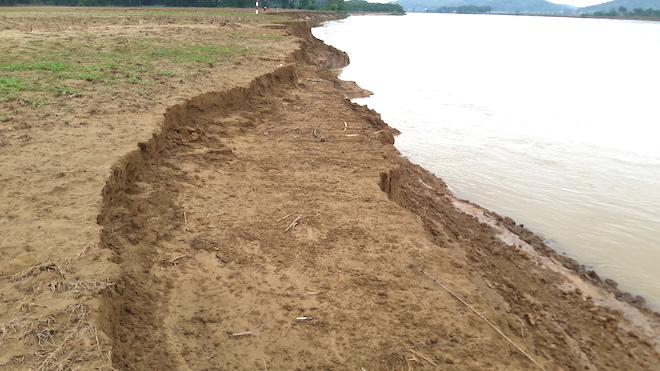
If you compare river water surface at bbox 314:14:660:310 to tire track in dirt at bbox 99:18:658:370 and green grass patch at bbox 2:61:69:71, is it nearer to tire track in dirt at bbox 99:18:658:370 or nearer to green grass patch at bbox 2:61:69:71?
tire track in dirt at bbox 99:18:658:370

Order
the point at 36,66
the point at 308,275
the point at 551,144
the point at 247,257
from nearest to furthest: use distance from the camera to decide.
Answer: the point at 308,275 → the point at 247,257 → the point at 36,66 → the point at 551,144

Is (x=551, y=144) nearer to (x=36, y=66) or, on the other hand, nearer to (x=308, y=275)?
(x=308, y=275)

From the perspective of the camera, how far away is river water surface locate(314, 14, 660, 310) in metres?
7.18

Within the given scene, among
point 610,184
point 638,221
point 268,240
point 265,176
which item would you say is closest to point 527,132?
point 610,184

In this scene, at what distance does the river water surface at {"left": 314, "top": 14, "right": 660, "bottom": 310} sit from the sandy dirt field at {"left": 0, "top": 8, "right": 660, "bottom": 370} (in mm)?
930

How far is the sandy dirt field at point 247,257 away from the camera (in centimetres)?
331

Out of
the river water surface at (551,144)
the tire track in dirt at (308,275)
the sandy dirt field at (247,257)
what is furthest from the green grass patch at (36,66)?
the river water surface at (551,144)

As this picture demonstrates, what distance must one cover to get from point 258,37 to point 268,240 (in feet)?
50.9

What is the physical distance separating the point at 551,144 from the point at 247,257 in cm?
998

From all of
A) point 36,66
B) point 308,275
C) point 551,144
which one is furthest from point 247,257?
point 551,144

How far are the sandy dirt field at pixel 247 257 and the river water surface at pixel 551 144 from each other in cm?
93

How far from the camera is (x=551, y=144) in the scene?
11773mm

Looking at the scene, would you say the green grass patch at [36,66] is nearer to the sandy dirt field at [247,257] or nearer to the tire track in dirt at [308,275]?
the sandy dirt field at [247,257]

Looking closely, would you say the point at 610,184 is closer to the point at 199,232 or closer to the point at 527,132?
the point at 527,132
